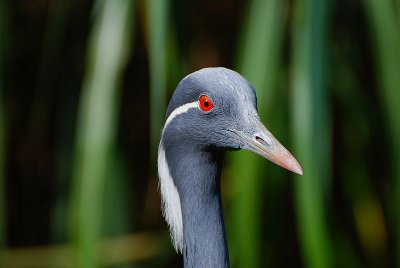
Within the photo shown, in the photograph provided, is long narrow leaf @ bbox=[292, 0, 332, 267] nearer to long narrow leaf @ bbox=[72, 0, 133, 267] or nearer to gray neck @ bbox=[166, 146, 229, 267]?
gray neck @ bbox=[166, 146, 229, 267]

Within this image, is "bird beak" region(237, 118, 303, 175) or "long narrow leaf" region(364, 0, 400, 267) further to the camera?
"long narrow leaf" region(364, 0, 400, 267)

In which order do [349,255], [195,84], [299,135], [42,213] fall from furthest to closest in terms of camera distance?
[42,213] < [349,255] < [299,135] < [195,84]

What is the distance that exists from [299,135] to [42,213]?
85.4 inches

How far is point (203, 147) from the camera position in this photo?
7.82ft

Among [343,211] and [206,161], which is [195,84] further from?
[343,211]

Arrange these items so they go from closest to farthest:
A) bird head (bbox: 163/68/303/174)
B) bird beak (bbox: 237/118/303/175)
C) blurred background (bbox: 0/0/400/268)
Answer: bird beak (bbox: 237/118/303/175) → bird head (bbox: 163/68/303/174) → blurred background (bbox: 0/0/400/268)

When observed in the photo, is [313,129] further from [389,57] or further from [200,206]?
[200,206]

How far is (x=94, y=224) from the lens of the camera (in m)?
2.97

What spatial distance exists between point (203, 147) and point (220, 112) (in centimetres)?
11

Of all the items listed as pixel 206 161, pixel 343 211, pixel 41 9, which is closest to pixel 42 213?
pixel 41 9

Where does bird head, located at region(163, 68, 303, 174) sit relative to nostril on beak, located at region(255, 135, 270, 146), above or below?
above

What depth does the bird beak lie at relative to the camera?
217 centimetres

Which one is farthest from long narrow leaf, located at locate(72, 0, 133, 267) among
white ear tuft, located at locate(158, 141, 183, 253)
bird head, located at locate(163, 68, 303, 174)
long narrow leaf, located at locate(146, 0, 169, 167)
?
bird head, located at locate(163, 68, 303, 174)

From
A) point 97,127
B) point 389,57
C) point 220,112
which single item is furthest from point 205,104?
point 389,57
